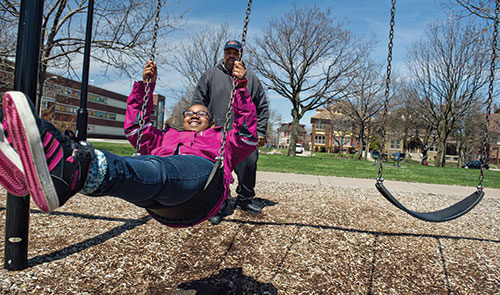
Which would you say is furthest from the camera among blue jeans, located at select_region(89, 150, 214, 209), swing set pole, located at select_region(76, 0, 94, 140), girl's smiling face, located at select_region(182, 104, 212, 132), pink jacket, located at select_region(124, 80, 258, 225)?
swing set pole, located at select_region(76, 0, 94, 140)

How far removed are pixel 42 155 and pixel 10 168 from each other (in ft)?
0.54

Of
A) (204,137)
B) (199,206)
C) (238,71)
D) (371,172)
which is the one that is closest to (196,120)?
(204,137)

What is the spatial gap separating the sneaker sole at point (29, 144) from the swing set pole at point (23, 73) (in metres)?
1.13

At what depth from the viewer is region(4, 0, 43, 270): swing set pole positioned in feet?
6.46

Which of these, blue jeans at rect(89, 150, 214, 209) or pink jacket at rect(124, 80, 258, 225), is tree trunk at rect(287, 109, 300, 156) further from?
blue jeans at rect(89, 150, 214, 209)

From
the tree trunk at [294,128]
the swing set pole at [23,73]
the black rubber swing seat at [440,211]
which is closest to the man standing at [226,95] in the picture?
the black rubber swing seat at [440,211]

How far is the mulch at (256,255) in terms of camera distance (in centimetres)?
214

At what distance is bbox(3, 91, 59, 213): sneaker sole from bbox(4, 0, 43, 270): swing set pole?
1131mm

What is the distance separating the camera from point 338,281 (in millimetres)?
2307

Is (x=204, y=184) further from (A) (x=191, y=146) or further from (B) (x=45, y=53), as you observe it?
(B) (x=45, y=53)

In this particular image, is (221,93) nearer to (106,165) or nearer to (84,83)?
(84,83)

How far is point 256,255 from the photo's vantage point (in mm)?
2637

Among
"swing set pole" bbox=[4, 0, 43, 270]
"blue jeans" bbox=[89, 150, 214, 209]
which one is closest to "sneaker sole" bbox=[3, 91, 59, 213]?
"blue jeans" bbox=[89, 150, 214, 209]

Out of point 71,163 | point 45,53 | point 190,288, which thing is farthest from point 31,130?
point 45,53
